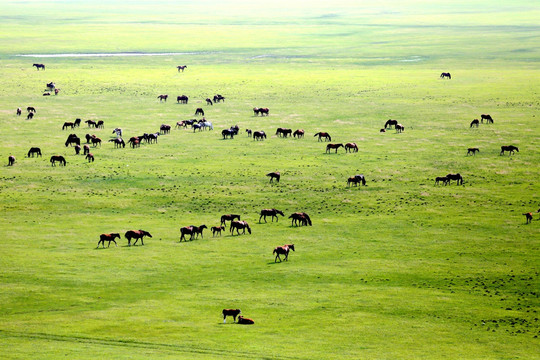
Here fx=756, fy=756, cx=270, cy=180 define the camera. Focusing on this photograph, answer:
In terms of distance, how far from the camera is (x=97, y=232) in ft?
156

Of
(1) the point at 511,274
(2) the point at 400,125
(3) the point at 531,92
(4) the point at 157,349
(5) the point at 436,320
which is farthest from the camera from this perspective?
(3) the point at 531,92

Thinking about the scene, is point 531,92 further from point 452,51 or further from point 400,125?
point 452,51

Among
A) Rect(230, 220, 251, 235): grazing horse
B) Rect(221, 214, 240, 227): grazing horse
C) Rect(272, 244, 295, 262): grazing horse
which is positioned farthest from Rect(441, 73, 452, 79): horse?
Rect(272, 244, 295, 262): grazing horse

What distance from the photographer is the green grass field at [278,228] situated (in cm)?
3312

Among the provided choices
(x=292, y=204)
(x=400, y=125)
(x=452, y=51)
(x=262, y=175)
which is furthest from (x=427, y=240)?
(x=452, y=51)

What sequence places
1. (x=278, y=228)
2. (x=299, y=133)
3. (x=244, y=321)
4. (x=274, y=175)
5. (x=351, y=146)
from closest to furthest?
1. (x=244, y=321)
2. (x=278, y=228)
3. (x=274, y=175)
4. (x=351, y=146)
5. (x=299, y=133)

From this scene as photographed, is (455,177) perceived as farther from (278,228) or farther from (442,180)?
(278,228)

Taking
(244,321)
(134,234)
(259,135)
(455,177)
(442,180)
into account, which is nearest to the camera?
(244,321)

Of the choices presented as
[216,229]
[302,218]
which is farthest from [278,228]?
[216,229]

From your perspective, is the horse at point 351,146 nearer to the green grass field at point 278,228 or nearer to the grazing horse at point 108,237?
the green grass field at point 278,228

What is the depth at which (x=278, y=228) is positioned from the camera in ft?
161

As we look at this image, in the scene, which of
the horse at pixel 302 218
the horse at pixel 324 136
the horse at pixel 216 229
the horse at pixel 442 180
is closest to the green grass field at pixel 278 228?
the horse at pixel 216 229

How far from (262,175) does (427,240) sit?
19.8 metres

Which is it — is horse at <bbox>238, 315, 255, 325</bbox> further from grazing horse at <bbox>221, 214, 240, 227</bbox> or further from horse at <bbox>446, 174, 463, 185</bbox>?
horse at <bbox>446, 174, 463, 185</bbox>
